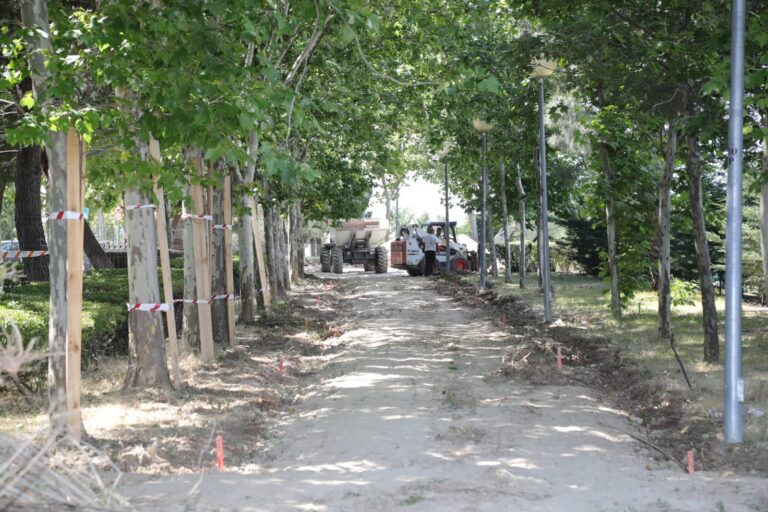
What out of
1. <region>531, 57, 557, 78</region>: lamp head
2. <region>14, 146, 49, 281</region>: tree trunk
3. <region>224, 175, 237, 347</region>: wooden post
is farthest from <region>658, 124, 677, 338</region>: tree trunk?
<region>14, 146, 49, 281</region>: tree trunk

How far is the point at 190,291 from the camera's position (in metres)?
11.8

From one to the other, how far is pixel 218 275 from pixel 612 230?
755 cm

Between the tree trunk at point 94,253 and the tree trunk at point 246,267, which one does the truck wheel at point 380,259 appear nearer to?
the tree trunk at point 94,253

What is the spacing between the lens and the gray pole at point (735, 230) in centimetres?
712

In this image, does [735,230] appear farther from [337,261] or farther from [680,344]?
[337,261]

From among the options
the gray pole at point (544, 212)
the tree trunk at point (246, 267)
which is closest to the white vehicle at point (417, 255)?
the gray pole at point (544, 212)

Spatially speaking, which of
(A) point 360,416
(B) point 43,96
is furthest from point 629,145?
(B) point 43,96

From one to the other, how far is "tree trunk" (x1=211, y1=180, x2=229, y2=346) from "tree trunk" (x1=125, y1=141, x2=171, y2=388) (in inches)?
139

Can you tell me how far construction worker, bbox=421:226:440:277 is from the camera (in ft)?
113

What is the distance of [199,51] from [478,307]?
13.9m

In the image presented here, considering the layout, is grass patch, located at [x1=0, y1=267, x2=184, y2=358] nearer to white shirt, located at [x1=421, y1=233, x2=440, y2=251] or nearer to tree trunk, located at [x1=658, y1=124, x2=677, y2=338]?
tree trunk, located at [x1=658, y1=124, x2=677, y2=338]

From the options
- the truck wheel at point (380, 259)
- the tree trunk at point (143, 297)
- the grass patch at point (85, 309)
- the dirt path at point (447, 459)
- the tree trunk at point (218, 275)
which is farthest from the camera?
the truck wheel at point (380, 259)

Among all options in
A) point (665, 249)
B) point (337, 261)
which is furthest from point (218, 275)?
point (337, 261)

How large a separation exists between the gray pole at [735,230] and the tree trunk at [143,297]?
19.4ft
